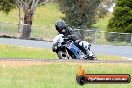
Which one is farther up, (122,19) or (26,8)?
(122,19)

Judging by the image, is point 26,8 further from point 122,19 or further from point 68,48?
point 68,48

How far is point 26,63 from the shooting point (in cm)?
900

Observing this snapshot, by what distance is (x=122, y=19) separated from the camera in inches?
1617

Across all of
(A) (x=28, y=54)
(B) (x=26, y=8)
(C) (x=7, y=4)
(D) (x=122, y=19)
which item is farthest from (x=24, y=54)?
(C) (x=7, y=4)

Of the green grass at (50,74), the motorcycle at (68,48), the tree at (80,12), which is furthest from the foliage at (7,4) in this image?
the green grass at (50,74)

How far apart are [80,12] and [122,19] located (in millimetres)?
5751

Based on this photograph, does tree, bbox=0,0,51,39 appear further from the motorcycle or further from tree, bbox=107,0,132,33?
the motorcycle

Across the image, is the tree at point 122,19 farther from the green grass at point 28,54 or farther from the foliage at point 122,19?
the green grass at point 28,54

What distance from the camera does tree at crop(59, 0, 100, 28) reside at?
150 ft

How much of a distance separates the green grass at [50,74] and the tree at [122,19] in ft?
103

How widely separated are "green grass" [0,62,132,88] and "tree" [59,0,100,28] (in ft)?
119

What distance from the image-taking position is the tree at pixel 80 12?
45594 millimetres

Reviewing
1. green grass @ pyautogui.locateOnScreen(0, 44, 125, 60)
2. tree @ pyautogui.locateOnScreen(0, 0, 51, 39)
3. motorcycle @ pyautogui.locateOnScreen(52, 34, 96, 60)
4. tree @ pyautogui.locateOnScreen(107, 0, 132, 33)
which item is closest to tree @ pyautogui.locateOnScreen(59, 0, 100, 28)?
tree @ pyautogui.locateOnScreen(0, 0, 51, 39)

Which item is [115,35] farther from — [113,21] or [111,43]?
[113,21]
